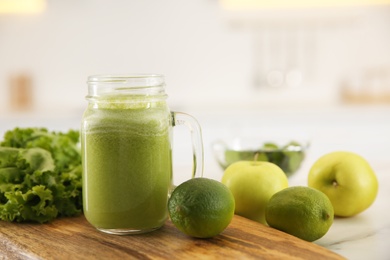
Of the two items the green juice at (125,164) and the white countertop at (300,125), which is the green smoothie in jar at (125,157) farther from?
the white countertop at (300,125)

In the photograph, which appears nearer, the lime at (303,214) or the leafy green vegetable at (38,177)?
the lime at (303,214)

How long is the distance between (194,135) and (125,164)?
0.16 meters

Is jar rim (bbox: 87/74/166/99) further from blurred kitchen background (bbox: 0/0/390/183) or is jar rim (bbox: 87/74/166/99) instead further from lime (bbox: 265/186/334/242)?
blurred kitchen background (bbox: 0/0/390/183)

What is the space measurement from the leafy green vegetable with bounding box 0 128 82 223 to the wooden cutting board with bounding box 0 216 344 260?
4 centimetres

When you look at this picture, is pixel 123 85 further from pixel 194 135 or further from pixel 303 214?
pixel 303 214

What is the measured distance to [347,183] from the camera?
1.20 metres

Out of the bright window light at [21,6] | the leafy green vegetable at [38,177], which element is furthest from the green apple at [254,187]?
the bright window light at [21,6]

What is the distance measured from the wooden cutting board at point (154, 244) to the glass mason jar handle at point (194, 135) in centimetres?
12

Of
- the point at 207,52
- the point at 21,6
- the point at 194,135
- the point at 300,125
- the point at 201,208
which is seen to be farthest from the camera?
the point at 207,52

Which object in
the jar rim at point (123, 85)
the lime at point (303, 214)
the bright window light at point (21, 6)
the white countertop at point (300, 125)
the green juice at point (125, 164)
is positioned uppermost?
the bright window light at point (21, 6)

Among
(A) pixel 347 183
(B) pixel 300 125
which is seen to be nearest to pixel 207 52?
(B) pixel 300 125

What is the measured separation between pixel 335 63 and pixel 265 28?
0.61 m

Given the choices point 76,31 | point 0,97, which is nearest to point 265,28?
point 76,31

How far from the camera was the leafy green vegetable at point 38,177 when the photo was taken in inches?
44.3
